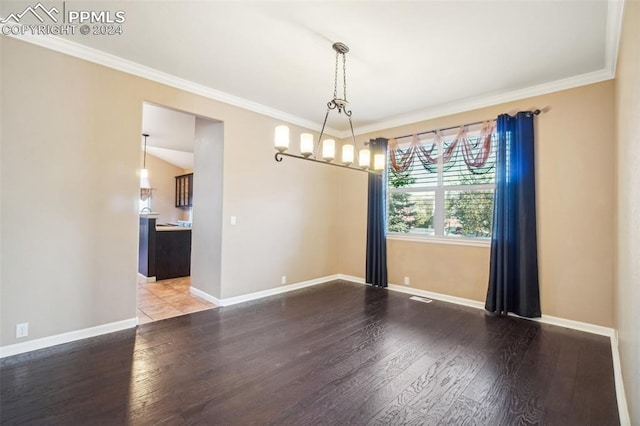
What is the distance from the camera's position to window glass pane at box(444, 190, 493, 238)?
4.18 meters

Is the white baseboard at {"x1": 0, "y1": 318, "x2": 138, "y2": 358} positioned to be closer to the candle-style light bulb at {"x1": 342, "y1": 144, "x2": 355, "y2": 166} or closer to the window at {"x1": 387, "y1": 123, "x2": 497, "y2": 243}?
the candle-style light bulb at {"x1": 342, "y1": 144, "x2": 355, "y2": 166}

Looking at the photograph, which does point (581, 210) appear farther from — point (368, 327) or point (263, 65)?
point (263, 65)

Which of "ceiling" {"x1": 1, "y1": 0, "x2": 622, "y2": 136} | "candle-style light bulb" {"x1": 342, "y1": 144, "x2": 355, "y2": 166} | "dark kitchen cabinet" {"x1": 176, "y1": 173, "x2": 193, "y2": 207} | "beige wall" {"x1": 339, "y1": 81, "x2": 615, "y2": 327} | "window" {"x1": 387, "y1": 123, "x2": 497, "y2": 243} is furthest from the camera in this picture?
"dark kitchen cabinet" {"x1": 176, "y1": 173, "x2": 193, "y2": 207}

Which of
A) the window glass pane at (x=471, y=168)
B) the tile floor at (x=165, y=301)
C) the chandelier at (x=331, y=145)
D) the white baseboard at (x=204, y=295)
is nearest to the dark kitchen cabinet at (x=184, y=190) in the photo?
the tile floor at (x=165, y=301)

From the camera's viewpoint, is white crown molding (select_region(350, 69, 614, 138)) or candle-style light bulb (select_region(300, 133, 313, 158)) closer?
candle-style light bulb (select_region(300, 133, 313, 158))

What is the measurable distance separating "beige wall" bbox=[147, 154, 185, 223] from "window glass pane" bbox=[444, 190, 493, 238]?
8.94 metres

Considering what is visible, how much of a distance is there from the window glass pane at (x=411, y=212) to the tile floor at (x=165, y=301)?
3.24m

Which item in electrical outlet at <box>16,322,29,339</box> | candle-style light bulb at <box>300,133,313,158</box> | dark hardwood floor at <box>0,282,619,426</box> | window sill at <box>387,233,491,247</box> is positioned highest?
candle-style light bulb at <box>300,133,313,158</box>

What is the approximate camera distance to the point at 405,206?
5.03 meters

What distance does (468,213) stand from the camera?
4.35 meters

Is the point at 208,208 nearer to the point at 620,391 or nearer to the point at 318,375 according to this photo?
the point at 318,375

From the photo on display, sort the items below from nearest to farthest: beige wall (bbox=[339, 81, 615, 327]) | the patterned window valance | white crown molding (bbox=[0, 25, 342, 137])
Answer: white crown molding (bbox=[0, 25, 342, 137]) < beige wall (bbox=[339, 81, 615, 327]) < the patterned window valance

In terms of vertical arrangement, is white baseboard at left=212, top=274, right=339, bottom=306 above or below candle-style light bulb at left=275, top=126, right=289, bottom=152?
below

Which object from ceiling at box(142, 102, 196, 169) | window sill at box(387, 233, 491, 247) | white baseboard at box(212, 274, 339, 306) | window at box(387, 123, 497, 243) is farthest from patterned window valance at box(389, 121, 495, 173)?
ceiling at box(142, 102, 196, 169)
